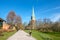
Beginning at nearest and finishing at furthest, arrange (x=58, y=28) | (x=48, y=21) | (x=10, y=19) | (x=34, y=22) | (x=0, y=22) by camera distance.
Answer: (x=0, y=22), (x=58, y=28), (x=10, y=19), (x=48, y=21), (x=34, y=22)

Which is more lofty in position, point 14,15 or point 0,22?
point 14,15

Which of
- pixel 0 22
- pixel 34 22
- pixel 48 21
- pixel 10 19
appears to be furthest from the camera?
pixel 34 22

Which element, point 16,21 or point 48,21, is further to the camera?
point 48,21

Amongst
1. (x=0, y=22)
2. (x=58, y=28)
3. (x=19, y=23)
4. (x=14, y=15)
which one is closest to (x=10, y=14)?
(x=14, y=15)

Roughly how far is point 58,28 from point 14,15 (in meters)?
20.3

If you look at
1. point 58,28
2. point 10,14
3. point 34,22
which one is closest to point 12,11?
point 10,14

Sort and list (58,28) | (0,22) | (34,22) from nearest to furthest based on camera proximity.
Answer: (0,22)
(58,28)
(34,22)

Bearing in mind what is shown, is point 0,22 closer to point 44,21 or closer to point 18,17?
point 18,17

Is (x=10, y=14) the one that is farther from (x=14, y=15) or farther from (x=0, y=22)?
(x=0, y=22)

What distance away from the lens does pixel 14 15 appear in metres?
55.4

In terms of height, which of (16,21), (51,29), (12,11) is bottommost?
(51,29)

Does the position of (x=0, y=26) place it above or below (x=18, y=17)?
below

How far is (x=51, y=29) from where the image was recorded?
4812 cm

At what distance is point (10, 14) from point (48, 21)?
801 inches
